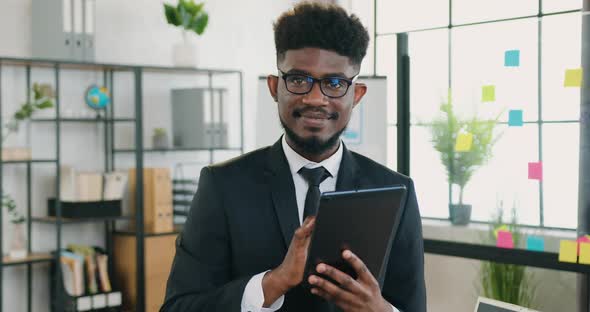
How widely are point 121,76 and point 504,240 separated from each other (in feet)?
8.83

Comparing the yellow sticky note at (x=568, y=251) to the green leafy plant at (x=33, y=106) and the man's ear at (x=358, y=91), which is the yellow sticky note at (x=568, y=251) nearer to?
the man's ear at (x=358, y=91)

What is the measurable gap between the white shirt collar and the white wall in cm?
305

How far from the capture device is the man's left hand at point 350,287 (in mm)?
1155

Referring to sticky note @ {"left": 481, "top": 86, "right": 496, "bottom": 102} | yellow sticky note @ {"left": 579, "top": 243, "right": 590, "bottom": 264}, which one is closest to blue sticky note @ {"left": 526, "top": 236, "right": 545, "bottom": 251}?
yellow sticky note @ {"left": 579, "top": 243, "right": 590, "bottom": 264}

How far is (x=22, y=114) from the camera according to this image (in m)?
3.94

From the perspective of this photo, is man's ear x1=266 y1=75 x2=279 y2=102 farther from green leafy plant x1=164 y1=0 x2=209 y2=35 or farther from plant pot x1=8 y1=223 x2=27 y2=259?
green leafy plant x1=164 y1=0 x2=209 y2=35

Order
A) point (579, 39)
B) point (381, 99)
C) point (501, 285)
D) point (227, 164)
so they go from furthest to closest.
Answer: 1. point (381, 99)
2. point (501, 285)
3. point (579, 39)
4. point (227, 164)

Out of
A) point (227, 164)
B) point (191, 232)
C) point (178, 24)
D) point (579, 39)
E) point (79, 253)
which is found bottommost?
point (79, 253)

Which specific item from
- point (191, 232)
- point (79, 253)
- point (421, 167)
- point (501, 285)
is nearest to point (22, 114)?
point (79, 253)

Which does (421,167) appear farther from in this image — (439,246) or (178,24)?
(178,24)

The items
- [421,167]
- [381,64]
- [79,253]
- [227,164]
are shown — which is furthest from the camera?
[381,64]

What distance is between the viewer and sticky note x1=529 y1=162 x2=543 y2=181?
284cm

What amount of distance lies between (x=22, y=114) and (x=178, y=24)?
1111 millimetres

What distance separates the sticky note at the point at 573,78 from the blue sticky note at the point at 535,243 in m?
0.62
